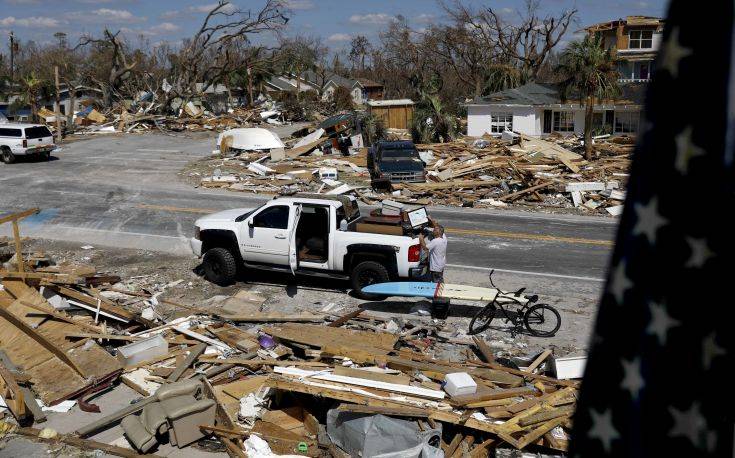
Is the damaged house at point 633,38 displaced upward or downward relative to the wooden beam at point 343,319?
upward

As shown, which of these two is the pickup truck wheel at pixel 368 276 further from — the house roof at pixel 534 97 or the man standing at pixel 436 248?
the house roof at pixel 534 97

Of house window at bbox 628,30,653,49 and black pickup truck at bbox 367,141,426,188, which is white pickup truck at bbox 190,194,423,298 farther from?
house window at bbox 628,30,653,49

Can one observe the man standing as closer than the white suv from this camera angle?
Yes

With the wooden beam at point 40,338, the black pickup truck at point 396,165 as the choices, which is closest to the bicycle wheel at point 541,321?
the wooden beam at point 40,338

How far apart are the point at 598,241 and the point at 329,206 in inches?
340

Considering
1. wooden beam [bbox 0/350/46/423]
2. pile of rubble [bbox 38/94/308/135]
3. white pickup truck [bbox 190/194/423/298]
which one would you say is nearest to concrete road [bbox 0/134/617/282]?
white pickup truck [bbox 190/194/423/298]

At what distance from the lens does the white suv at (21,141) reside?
33.2 meters

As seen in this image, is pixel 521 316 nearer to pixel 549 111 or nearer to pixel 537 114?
pixel 537 114

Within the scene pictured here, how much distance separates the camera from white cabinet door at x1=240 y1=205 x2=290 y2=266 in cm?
1459

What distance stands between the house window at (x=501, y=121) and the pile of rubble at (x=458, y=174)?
341 inches

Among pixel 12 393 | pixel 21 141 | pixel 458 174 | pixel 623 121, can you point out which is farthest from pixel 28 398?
pixel 623 121

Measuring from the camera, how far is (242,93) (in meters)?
69.1

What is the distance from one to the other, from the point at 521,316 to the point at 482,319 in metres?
0.68

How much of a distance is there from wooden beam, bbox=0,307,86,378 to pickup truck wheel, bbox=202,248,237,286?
420 centimetres
